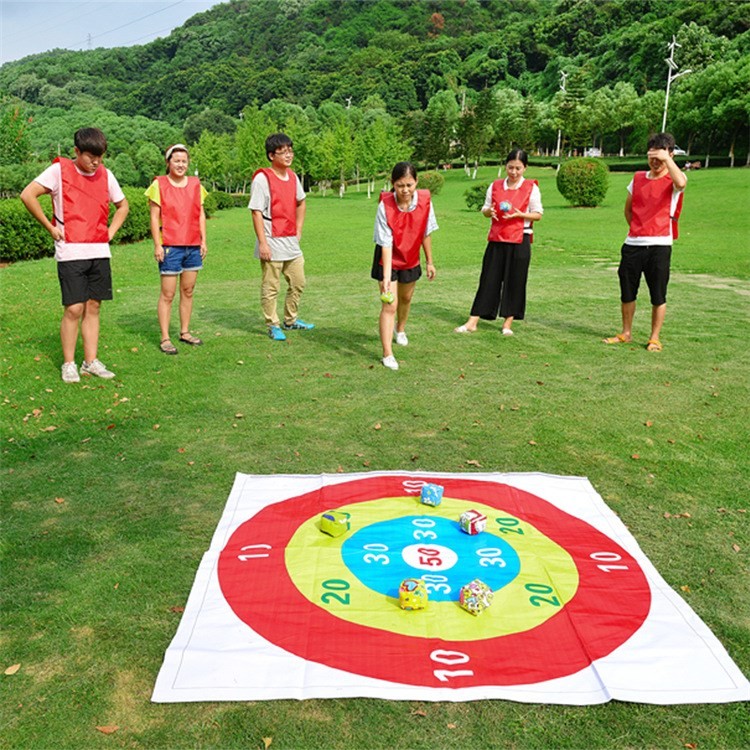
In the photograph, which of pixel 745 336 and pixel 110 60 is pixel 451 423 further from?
pixel 110 60

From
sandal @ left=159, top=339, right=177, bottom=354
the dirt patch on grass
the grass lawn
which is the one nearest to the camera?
the grass lawn

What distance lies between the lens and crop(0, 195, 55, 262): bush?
16.7 metres

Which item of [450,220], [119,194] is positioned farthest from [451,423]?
[450,220]

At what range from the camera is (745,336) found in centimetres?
881

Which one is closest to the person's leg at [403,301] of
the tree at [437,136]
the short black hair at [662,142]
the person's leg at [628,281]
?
the person's leg at [628,281]

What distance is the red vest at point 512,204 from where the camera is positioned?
27.2 feet

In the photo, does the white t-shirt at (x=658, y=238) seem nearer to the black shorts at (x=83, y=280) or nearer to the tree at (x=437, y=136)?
the black shorts at (x=83, y=280)

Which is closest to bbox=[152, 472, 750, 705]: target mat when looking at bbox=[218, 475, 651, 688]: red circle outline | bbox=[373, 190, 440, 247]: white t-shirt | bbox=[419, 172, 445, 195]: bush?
bbox=[218, 475, 651, 688]: red circle outline

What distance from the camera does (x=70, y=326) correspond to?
6523mm

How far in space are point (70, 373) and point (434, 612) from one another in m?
4.78

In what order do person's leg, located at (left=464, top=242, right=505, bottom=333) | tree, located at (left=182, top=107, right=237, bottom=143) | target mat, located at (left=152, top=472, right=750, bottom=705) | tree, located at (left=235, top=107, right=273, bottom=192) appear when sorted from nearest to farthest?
target mat, located at (left=152, top=472, right=750, bottom=705), person's leg, located at (left=464, top=242, right=505, bottom=333), tree, located at (left=235, top=107, right=273, bottom=192), tree, located at (left=182, top=107, right=237, bottom=143)

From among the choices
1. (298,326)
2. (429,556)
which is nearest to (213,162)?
(298,326)

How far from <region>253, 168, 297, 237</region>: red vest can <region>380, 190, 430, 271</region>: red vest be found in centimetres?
149

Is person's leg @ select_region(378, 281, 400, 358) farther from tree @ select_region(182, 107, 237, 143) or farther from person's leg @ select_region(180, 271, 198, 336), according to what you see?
tree @ select_region(182, 107, 237, 143)
